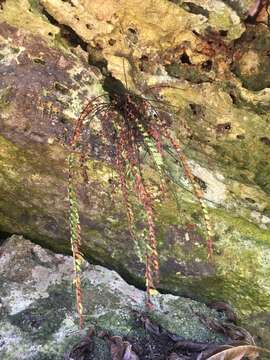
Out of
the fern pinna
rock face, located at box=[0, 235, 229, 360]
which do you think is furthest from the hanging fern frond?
rock face, located at box=[0, 235, 229, 360]

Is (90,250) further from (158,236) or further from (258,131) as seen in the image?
(258,131)

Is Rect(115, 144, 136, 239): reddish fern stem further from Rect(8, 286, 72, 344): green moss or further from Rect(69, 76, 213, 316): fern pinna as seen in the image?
Rect(8, 286, 72, 344): green moss

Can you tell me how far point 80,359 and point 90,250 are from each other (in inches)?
31.5

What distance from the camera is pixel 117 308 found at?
2.82 meters

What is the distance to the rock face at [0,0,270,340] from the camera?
2629 millimetres

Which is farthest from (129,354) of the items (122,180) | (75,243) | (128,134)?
(128,134)

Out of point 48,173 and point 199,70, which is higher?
point 199,70

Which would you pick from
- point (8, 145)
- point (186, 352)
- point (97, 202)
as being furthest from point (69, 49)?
point (186, 352)

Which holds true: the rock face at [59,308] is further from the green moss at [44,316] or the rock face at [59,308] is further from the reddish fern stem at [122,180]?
the reddish fern stem at [122,180]

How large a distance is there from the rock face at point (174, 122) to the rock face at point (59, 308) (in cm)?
17

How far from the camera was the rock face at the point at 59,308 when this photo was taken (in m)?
2.57

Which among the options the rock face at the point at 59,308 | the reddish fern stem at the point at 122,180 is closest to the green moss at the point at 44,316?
the rock face at the point at 59,308

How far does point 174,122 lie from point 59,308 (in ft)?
4.19

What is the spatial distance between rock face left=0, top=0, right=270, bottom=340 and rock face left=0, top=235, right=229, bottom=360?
0.17m
